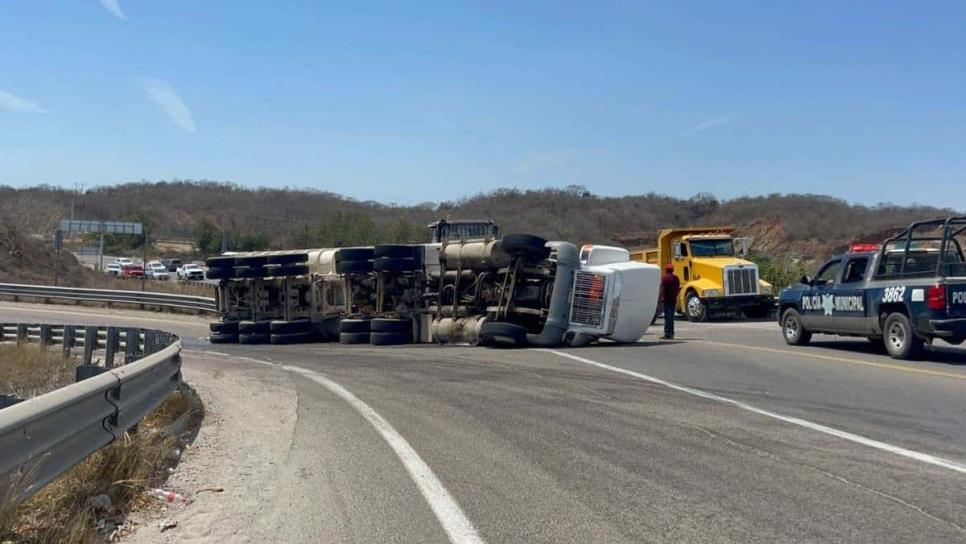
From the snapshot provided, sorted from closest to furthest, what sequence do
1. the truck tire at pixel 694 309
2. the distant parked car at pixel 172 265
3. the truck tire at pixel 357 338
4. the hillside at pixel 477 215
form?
the truck tire at pixel 357 338
the truck tire at pixel 694 309
the hillside at pixel 477 215
the distant parked car at pixel 172 265

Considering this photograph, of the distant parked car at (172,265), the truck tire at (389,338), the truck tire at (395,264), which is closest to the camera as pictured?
the truck tire at (395,264)

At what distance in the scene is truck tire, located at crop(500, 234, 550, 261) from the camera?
1870cm

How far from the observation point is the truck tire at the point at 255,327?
79.5 ft

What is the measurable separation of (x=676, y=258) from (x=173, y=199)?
4262 inches

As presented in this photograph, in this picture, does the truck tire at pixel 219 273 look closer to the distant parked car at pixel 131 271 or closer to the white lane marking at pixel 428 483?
the white lane marking at pixel 428 483

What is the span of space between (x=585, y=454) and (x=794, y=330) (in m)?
12.8

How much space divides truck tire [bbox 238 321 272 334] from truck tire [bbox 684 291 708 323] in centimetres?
1414

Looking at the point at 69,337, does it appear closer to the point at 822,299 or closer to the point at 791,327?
the point at 791,327

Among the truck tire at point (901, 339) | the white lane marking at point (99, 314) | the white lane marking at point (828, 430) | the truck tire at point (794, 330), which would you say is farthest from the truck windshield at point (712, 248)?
the white lane marking at point (99, 314)

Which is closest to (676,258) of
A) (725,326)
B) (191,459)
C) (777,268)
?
(725,326)

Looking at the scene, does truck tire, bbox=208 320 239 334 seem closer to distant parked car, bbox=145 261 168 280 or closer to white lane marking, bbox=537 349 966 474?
white lane marking, bbox=537 349 966 474

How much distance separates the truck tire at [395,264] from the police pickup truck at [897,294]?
8.70 meters

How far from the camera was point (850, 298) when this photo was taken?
17.2 m

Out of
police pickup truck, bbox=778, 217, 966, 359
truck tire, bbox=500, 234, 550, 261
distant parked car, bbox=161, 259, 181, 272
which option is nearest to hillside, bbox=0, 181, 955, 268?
distant parked car, bbox=161, 259, 181, 272
